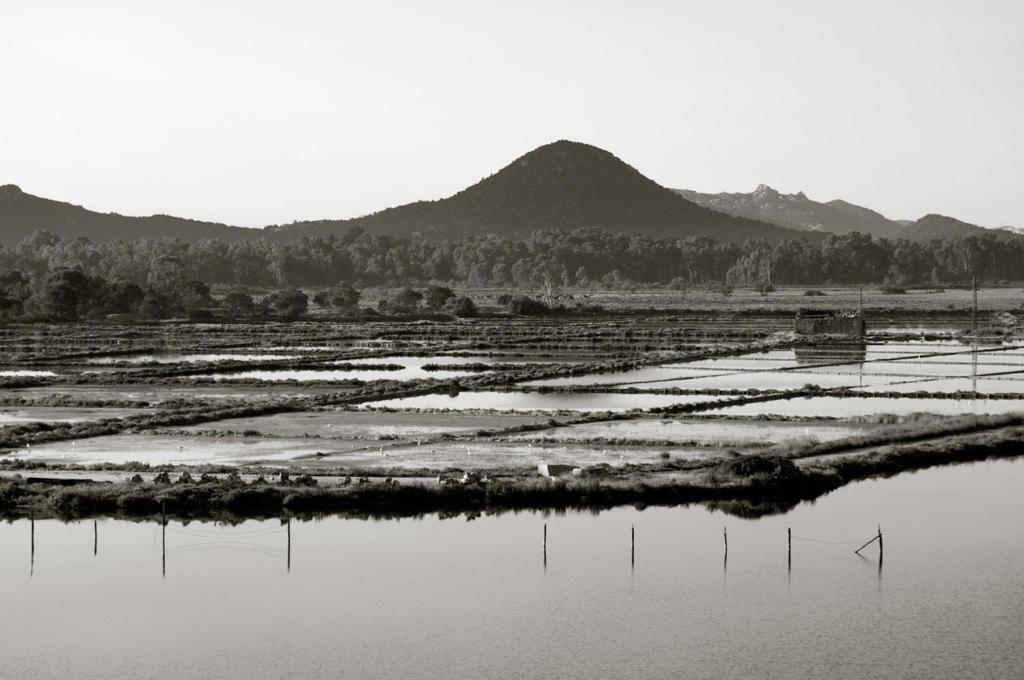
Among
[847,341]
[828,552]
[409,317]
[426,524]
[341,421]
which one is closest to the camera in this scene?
[828,552]

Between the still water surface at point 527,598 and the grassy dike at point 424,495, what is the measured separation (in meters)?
0.78

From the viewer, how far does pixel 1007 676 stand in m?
22.2

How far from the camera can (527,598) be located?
87.5 feet

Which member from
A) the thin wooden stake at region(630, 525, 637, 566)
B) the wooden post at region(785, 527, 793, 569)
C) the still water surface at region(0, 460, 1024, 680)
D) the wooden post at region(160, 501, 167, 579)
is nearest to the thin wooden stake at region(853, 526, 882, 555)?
the still water surface at region(0, 460, 1024, 680)

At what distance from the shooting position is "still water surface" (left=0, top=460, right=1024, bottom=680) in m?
23.1

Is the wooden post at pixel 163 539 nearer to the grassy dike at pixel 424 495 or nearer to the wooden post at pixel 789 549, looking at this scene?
the grassy dike at pixel 424 495

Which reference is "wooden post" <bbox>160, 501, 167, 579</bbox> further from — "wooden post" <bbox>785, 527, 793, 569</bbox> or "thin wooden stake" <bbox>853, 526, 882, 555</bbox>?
"thin wooden stake" <bbox>853, 526, 882, 555</bbox>

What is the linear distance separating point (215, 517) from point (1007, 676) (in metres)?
17.6

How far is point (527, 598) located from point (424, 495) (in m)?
7.33

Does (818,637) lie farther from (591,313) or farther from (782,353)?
(591,313)

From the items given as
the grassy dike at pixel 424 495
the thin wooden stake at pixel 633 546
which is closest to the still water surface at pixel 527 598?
the thin wooden stake at pixel 633 546

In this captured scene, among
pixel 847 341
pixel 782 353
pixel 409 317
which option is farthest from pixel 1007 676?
pixel 409 317

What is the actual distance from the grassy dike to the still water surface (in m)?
0.78

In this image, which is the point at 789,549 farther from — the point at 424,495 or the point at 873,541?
the point at 424,495
